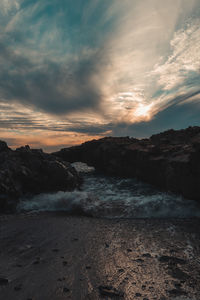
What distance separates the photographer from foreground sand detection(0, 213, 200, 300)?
8.11 feet

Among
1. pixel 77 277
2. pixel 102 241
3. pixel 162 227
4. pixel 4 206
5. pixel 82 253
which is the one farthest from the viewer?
pixel 4 206

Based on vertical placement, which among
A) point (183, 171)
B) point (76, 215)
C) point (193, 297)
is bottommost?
point (76, 215)

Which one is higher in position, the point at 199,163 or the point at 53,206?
the point at 199,163

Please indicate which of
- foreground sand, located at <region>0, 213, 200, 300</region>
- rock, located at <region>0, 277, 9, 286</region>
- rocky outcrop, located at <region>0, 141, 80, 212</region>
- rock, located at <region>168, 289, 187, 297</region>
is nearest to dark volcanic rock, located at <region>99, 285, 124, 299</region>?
foreground sand, located at <region>0, 213, 200, 300</region>

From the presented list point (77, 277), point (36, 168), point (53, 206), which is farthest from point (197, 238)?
point (36, 168)

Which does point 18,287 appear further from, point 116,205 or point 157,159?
point 157,159

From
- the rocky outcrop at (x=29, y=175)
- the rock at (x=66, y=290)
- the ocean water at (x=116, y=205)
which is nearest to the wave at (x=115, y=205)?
the ocean water at (x=116, y=205)

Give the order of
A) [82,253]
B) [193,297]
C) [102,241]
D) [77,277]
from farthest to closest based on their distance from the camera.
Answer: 1. [102,241]
2. [82,253]
3. [77,277]
4. [193,297]

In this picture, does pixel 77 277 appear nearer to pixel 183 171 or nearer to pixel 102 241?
pixel 102 241

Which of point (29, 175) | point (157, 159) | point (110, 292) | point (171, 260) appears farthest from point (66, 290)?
point (157, 159)

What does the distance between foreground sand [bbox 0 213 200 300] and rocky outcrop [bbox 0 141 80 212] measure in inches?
103

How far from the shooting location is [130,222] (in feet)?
18.4

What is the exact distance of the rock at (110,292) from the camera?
7.80 feet

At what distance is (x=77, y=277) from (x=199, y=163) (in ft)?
20.9
